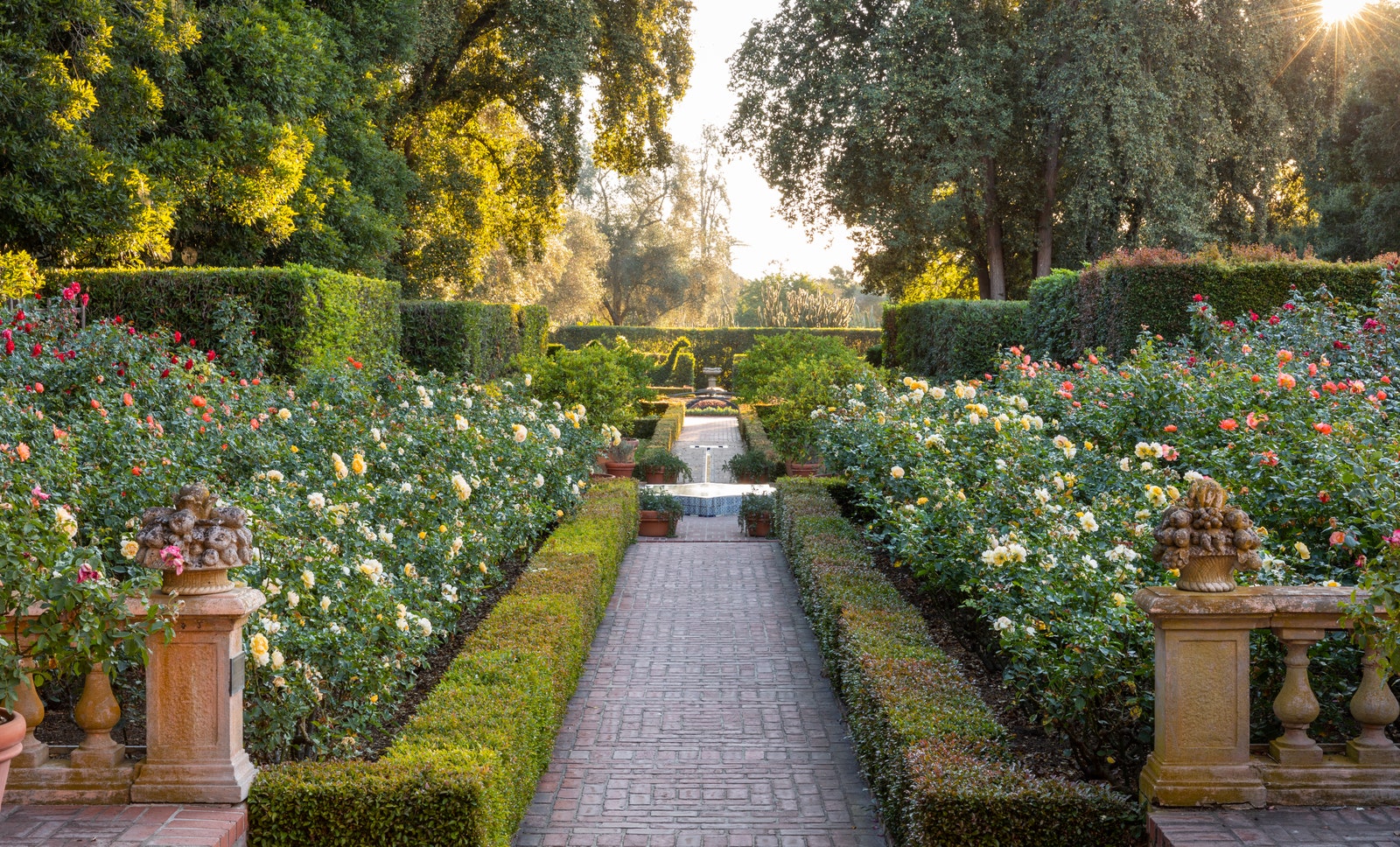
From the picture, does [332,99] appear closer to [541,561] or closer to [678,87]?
[678,87]

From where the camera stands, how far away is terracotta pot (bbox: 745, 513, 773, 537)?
10438mm

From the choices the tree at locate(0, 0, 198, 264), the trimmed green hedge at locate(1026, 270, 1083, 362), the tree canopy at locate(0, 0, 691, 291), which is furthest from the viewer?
the trimmed green hedge at locate(1026, 270, 1083, 362)

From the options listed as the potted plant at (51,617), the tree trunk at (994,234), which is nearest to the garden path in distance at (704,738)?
the potted plant at (51,617)

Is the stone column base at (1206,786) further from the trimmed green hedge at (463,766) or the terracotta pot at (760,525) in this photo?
the terracotta pot at (760,525)

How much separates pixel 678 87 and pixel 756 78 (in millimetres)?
1833

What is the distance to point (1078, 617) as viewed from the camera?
3416 millimetres

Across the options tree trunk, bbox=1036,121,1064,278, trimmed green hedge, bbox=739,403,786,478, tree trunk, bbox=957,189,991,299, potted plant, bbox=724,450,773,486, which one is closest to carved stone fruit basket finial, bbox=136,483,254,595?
potted plant, bbox=724,450,773,486

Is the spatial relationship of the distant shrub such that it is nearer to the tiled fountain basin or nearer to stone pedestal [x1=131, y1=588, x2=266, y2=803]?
the tiled fountain basin

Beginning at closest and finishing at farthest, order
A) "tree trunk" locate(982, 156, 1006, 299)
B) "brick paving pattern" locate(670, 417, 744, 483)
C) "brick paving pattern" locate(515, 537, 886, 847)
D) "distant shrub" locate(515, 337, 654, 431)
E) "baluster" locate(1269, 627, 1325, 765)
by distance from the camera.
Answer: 1. "baluster" locate(1269, 627, 1325, 765)
2. "brick paving pattern" locate(515, 537, 886, 847)
3. "distant shrub" locate(515, 337, 654, 431)
4. "brick paving pattern" locate(670, 417, 744, 483)
5. "tree trunk" locate(982, 156, 1006, 299)

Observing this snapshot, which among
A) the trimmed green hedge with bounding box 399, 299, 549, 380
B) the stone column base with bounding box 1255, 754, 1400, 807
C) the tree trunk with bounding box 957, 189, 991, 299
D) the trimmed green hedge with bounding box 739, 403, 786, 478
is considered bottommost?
the stone column base with bounding box 1255, 754, 1400, 807

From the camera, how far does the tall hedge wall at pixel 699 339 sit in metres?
→ 35.1

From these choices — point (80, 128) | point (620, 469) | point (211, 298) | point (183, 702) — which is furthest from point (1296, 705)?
point (80, 128)

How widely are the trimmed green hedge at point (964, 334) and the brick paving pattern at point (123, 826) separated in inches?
548

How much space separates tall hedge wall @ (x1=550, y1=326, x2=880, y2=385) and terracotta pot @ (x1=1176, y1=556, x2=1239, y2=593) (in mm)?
31904
